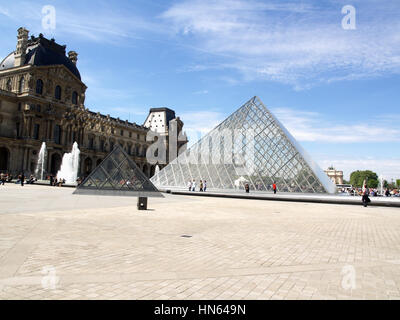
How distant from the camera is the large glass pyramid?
88.9 feet

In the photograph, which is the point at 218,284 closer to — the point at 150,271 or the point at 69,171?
the point at 150,271

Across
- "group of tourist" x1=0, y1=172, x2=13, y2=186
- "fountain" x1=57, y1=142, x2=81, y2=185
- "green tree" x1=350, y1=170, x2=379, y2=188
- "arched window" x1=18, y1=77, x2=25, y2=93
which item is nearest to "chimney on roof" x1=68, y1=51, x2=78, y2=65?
"arched window" x1=18, y1=77, x2=25, y2=93

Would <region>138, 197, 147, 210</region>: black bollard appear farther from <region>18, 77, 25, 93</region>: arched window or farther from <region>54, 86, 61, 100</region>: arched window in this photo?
<region>54, 86, 61, 100</region>: arched window

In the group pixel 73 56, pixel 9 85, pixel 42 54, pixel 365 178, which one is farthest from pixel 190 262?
pixel 365 178

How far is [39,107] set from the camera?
51.1 m

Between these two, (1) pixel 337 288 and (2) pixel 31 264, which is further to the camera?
(2) pixel 31 264

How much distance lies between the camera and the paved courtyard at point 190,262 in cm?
352

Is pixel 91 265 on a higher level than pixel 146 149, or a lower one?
lower

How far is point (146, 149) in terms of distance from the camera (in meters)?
83.8

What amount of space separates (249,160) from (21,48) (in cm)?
4491

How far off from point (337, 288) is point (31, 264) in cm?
399
